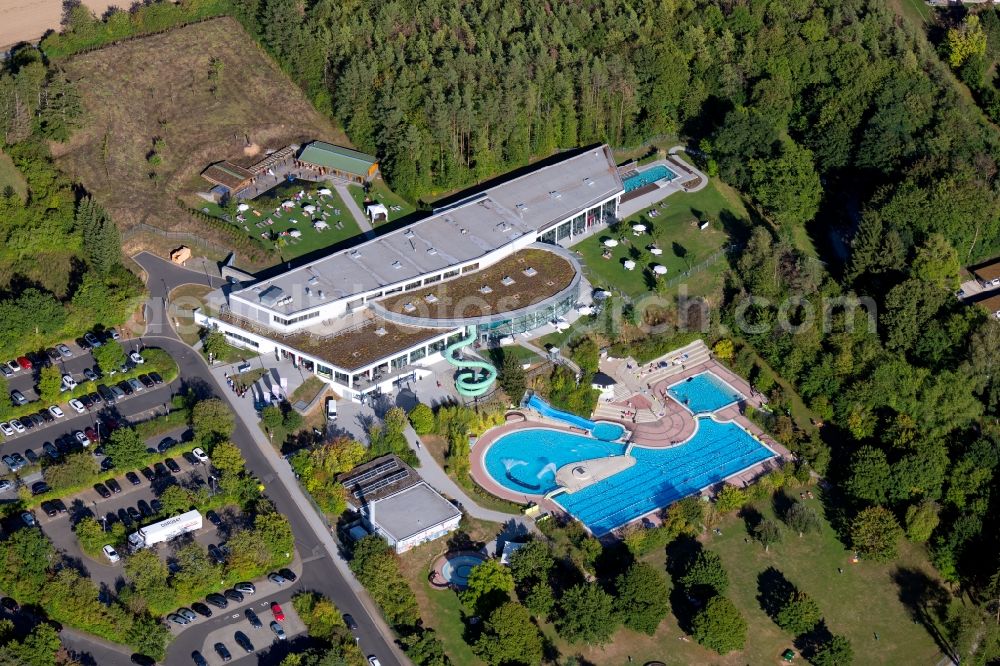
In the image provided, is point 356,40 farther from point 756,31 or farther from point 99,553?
point 99,553

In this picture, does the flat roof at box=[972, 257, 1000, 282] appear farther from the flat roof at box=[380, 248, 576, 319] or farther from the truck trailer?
the truck trailer

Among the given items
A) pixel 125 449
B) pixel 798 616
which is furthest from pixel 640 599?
pixel 125 449

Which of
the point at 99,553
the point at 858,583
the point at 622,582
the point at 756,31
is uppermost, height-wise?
the point at 756,31

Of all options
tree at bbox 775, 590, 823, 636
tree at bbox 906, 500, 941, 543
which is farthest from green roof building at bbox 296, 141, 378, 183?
tree at bbox 906, 500, 941, 543

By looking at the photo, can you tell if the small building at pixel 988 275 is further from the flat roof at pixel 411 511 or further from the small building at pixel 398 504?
the small building at pixel 398 504

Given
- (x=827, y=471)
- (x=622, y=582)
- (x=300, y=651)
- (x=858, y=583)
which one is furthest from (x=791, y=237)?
(x=300, y=651)

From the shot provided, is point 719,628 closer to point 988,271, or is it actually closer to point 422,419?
point 422,419

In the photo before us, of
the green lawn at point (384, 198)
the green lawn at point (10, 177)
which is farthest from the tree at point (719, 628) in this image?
the green lawn at point (10, 177)
